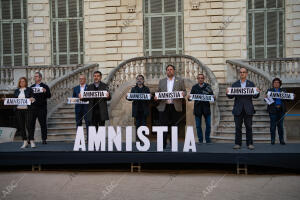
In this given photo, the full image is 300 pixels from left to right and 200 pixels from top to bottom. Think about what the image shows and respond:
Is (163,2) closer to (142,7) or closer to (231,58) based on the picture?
(142,7)

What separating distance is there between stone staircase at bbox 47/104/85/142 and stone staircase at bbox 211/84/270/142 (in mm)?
4403

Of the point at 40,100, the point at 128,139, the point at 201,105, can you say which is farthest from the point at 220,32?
the point at 128,139

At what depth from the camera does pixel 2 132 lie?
33.1 feet

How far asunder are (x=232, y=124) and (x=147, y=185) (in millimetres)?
5927

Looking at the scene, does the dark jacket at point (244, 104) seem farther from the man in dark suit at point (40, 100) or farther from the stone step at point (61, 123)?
the stone step at point (61, 123)

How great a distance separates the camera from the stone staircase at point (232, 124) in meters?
10.9

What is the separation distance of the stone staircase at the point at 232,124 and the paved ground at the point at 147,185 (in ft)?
12.3

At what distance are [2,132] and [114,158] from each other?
419 centimetres

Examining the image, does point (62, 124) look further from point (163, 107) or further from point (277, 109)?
point (277, 109)

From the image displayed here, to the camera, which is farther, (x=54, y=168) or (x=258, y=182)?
(x=54, y=168)

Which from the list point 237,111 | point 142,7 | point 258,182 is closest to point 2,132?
point 237,111

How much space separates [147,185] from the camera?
247 inches

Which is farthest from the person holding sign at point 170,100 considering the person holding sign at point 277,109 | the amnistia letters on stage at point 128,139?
the person holding sign at point 277,109

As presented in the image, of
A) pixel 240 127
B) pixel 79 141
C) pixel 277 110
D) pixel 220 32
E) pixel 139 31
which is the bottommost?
pixel 79 141
